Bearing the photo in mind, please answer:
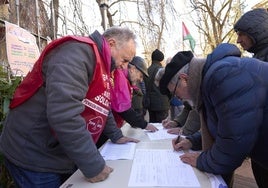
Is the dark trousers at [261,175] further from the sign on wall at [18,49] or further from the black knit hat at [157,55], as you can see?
the black knit hat at [157,55]

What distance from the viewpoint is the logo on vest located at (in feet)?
5.22

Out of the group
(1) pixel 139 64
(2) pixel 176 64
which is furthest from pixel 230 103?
(1) pixel 139 64

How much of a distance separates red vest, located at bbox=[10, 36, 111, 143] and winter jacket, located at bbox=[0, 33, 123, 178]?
2 centimetres

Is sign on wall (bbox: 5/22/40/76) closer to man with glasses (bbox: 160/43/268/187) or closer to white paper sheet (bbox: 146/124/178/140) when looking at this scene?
white paper sheet (bbox: 146/124/178/140)

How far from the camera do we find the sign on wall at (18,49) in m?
2.56

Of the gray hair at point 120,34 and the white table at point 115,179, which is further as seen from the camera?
the gray hair at point 120,34

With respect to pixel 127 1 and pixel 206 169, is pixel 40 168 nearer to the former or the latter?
pixel 206 169

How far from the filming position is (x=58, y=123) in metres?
1.27

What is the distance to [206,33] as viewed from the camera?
49.9 feet

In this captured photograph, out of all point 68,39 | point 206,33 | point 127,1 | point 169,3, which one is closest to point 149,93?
point 169,3

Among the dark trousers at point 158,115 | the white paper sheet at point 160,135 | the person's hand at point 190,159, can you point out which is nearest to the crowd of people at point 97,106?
the person's hand at point 190,159

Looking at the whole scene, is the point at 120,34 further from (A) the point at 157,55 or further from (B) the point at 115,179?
(A) the point at 157,55

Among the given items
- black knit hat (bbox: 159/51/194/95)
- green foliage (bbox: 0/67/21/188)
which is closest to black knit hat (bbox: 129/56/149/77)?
green foliage (bbox: 0/67/21/188)

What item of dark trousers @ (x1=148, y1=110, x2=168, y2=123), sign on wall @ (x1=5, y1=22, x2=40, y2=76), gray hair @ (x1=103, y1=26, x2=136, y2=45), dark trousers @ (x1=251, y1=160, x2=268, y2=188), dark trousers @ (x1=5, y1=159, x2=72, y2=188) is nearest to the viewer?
dark trousers @ (x1=5, y1=159, x2=72, y2=188)
